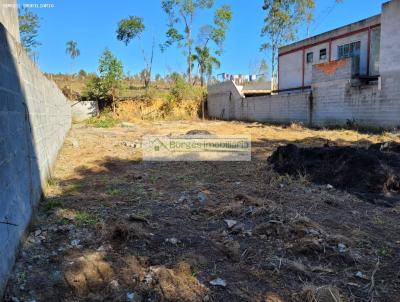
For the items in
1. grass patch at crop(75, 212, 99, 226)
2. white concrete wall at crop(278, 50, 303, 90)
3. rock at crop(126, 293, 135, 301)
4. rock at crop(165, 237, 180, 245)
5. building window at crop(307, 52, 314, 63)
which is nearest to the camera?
rock at crop(126, 293, 135, 301)

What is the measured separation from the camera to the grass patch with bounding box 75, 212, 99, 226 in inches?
133

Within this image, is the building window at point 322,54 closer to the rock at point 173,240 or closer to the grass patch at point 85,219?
the grass patch at point 85,219

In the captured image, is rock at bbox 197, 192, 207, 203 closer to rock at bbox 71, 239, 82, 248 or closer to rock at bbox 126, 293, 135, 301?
rock at bbox 71, 239, 82, 248

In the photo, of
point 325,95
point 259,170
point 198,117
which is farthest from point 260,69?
point 259,170

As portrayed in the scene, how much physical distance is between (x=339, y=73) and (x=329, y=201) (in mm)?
10748

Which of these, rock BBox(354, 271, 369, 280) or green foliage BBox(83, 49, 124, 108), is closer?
rock BBox(354, 271, 369, 280)

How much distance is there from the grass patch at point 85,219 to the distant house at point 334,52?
12.9 m

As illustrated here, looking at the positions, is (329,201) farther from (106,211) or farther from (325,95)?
(325,95)

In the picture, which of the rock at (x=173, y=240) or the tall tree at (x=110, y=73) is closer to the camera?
the rock at (x=173, y=240)

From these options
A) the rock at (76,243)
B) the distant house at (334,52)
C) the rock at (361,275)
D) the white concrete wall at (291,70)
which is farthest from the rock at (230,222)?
the white concrete wall at (291,70)

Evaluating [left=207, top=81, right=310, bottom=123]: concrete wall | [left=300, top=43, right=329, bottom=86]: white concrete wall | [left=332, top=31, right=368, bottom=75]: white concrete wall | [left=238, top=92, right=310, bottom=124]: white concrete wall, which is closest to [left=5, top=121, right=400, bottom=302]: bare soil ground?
[left=238, top=92, right=310, bottom=124]: white concrete wall

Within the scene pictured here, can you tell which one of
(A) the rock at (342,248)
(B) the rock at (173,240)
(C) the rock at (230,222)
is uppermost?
(B) the rock at (173,240)

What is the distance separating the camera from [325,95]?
46.8ft

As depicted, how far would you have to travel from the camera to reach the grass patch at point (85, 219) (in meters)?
3.39
